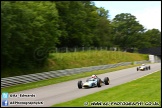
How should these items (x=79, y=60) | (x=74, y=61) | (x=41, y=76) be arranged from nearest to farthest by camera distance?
(x=41, y=76) → (x=79, y=60) → (x=74, y=61)

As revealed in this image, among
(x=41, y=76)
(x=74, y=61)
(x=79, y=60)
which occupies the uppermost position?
(x=79, y=60)

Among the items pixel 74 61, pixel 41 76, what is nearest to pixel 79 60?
pixel 74 61

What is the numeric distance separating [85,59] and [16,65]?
828 centimetres

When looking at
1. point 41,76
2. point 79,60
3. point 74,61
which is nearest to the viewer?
point 41,76

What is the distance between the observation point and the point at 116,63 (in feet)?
117

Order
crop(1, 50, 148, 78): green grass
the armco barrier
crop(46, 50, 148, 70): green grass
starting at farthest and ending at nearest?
crop(46, 50, 148, 70): green grass
crop(1, 50, 148, 78): green grass
the armco barrier

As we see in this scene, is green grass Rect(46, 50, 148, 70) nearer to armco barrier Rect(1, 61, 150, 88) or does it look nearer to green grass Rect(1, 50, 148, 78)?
green grass Rect(1, 50, 148, 78)

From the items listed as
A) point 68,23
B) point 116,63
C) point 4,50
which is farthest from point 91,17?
point 4,50

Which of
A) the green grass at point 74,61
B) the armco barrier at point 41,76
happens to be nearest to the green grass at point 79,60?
the green grass at point 74,61

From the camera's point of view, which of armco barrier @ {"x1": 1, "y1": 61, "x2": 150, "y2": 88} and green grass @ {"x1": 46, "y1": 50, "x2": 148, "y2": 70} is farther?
green grass @ {"x1": 46, "y1": 50, "x2": 148, "y2": 70}

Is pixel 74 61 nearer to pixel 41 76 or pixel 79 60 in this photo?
pixel 79 60

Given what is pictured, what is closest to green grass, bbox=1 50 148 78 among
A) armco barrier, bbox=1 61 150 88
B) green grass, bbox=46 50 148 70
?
green grass, bbox=46 50 148 70

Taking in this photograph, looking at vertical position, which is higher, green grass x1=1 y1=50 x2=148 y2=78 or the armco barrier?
green grass x1=1 y1=50 x2=148 y2=78

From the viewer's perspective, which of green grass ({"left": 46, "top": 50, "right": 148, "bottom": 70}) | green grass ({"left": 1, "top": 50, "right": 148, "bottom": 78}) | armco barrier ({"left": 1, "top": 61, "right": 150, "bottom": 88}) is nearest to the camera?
armco barrier ({"left": 1, "top": 61, "right": 150, "bottom": 88})
